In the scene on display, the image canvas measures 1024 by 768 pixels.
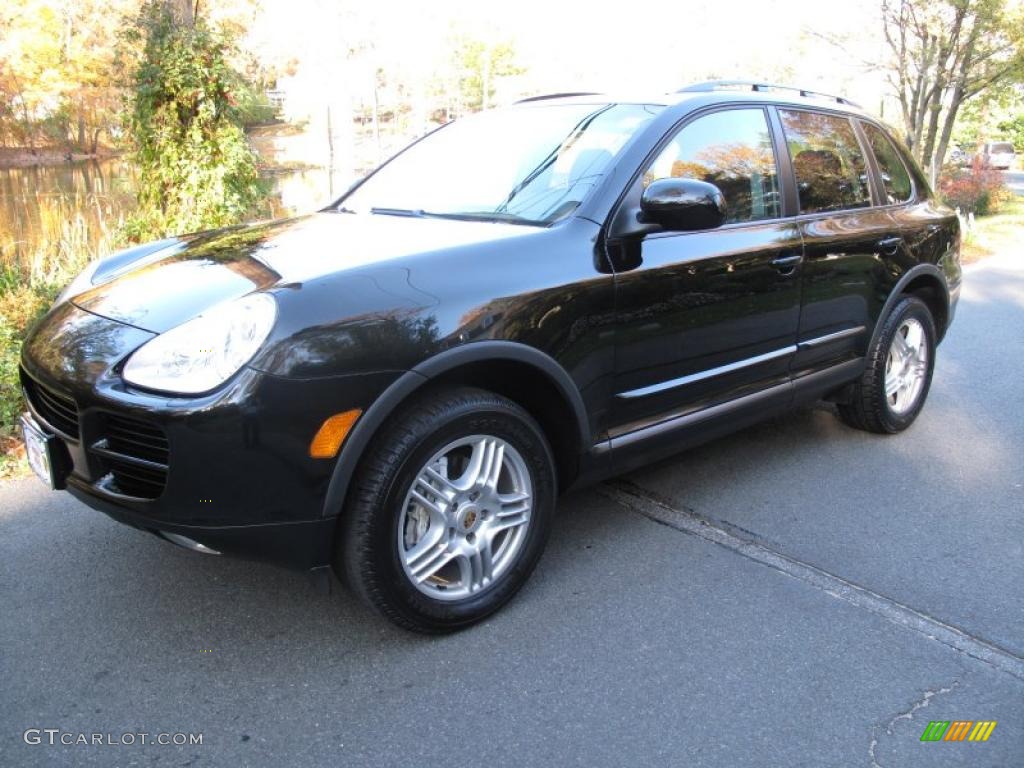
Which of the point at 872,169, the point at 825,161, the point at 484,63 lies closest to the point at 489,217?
the point at 825,161

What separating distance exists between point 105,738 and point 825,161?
3.84m

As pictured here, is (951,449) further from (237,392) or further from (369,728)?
(237,392)

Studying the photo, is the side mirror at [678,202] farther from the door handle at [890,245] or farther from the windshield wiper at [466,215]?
the door handle at [890,245]

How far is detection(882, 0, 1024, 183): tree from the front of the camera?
13695 mm

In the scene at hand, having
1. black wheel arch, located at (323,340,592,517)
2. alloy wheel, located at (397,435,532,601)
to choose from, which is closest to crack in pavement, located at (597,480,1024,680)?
black wheel arch, located at (323,340,592,517)

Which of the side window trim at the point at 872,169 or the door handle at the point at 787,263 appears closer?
the door handle at the point at 787,263

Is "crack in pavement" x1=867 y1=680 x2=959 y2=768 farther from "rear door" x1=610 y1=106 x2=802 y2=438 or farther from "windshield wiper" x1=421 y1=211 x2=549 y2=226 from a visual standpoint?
"windshield wiper" x1=421 y1=211 x2=549 y2=226

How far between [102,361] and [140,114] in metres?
5.51

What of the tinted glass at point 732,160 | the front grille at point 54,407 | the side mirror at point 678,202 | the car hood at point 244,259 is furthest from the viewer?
the tinted glass at point 732,160

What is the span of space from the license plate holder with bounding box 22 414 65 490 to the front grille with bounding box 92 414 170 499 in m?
0.23

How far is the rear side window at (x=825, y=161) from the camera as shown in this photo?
3967 millimetres

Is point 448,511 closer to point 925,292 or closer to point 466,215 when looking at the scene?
point 466,215

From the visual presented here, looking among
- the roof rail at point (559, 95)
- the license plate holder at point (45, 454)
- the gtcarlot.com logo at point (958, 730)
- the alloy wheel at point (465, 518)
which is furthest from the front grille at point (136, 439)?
the roof rail at point (559, 95)

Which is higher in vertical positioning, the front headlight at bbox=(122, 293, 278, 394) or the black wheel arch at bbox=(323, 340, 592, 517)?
the front headlight at bbox=(122, 293, 278, 394)
